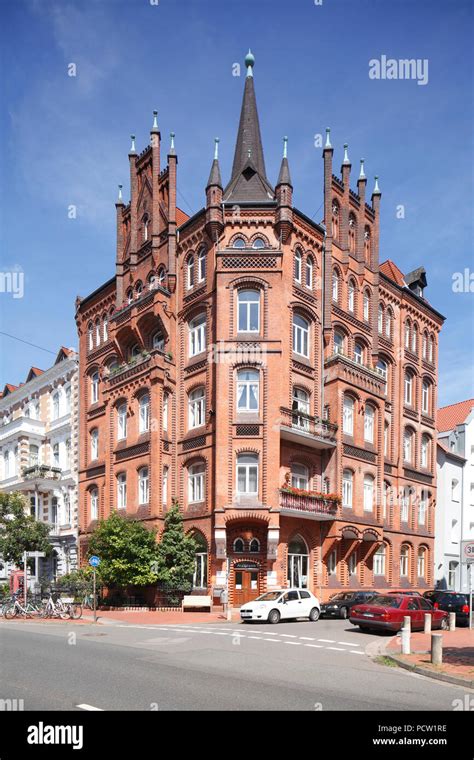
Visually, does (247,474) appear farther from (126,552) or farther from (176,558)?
(126,552)

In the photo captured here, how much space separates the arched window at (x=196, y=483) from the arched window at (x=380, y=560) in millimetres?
12183

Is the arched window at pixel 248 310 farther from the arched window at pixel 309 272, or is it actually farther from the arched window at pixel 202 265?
the arched window at pixel 309 272

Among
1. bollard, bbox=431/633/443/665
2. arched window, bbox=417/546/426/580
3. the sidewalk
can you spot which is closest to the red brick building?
arched window, bbox=417/546/426/580

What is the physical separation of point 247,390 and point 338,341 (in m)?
7.85

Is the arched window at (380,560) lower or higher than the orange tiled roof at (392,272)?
lower

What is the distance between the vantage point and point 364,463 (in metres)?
37.9

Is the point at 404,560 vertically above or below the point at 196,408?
below

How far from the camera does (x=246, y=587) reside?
32.0 meters

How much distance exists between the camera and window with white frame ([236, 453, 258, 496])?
106 ft

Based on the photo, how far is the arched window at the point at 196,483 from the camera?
112 feet

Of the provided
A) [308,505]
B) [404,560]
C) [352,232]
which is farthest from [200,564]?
[352,232]

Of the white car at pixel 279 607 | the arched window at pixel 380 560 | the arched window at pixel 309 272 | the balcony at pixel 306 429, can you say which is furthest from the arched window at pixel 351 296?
the white car at pixel 279 607

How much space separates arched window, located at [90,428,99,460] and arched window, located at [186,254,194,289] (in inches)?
461
